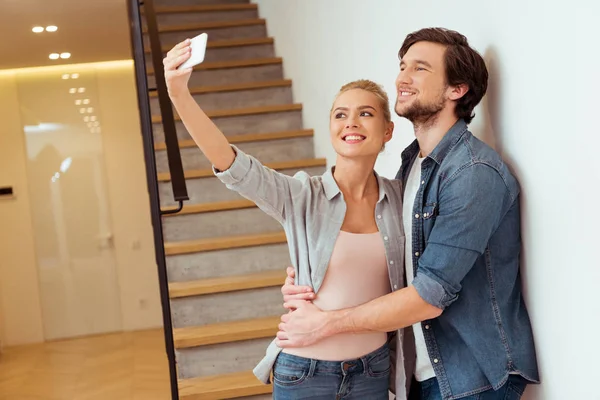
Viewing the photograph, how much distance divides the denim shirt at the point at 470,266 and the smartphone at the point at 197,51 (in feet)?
1.87

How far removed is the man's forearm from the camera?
5.07ft

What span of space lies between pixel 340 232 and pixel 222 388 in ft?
4.99

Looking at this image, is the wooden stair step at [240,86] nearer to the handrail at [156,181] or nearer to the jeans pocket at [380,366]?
the handrail at [156,181]

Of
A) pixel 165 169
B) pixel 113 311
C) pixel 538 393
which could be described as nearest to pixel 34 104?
pixel 113 311

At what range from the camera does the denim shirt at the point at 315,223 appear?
1739mm

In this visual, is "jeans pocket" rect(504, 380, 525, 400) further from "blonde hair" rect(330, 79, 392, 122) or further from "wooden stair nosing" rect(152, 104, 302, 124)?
"wooden stair nosing" rect(152, 104, 302, 124)

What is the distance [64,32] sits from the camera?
5.59 m

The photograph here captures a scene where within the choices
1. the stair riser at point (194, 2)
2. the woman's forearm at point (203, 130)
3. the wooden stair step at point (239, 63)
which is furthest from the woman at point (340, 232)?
the stair riser at point (194, 2)

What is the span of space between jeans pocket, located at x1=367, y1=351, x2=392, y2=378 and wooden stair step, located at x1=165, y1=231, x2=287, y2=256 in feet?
6.18

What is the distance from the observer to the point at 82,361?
6008 millimetres

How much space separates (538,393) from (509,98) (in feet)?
2.21

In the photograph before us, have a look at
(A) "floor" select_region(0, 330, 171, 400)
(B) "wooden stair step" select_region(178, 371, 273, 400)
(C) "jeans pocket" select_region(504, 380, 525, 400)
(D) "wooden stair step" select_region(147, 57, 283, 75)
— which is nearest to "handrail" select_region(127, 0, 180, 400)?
(B) "wooden stair step" select_region(178, 371, 273, 400)

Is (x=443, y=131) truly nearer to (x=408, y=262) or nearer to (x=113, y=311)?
(x=408, y=262)

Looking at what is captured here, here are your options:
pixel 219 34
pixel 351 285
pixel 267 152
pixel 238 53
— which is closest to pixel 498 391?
pixel 351 285
